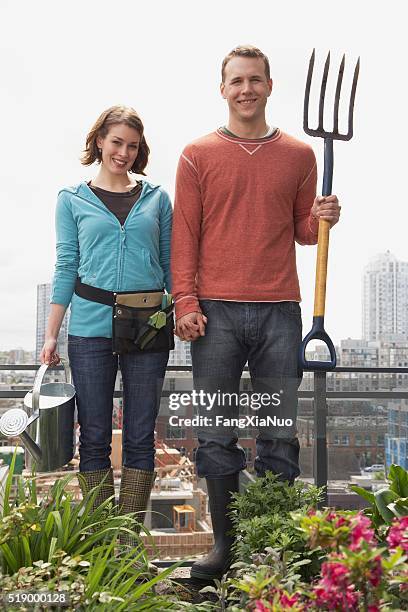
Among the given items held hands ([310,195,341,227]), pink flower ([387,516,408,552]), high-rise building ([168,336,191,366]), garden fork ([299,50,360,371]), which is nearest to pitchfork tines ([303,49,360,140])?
garden fork ([299,50,360,371])

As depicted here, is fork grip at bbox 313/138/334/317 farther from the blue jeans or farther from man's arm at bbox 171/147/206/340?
the blue jeans

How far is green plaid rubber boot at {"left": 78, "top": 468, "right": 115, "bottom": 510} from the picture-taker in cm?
224

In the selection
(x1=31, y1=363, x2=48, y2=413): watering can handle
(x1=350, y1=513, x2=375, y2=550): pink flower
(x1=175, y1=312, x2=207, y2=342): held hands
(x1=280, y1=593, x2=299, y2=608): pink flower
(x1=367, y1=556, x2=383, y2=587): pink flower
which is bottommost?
(x1=280, y1=593, x2=299, y2=608): pink flower

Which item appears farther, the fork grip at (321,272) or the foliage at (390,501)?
the fork grip at (321,272)

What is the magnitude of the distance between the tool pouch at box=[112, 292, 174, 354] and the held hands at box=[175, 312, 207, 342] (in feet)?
0.20

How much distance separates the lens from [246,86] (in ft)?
7.38

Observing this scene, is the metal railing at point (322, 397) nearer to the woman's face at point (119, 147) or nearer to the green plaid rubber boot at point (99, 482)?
the green plaid rubber boot at point (99, 482)

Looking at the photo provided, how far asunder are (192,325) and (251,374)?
28 cm

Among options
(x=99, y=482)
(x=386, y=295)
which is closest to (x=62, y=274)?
(x=99, y=482)

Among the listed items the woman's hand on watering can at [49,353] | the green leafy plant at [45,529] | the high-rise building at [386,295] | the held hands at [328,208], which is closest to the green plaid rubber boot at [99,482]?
the green leafy plant at [45,529]

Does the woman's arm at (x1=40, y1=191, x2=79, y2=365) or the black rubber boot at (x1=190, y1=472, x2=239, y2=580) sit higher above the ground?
the woman's arm at (x1=40, y1=191, x2=79, y2=365)

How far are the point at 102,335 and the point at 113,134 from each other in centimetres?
65

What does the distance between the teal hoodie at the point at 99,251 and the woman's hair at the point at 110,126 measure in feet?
0.35

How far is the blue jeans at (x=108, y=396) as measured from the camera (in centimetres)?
224
